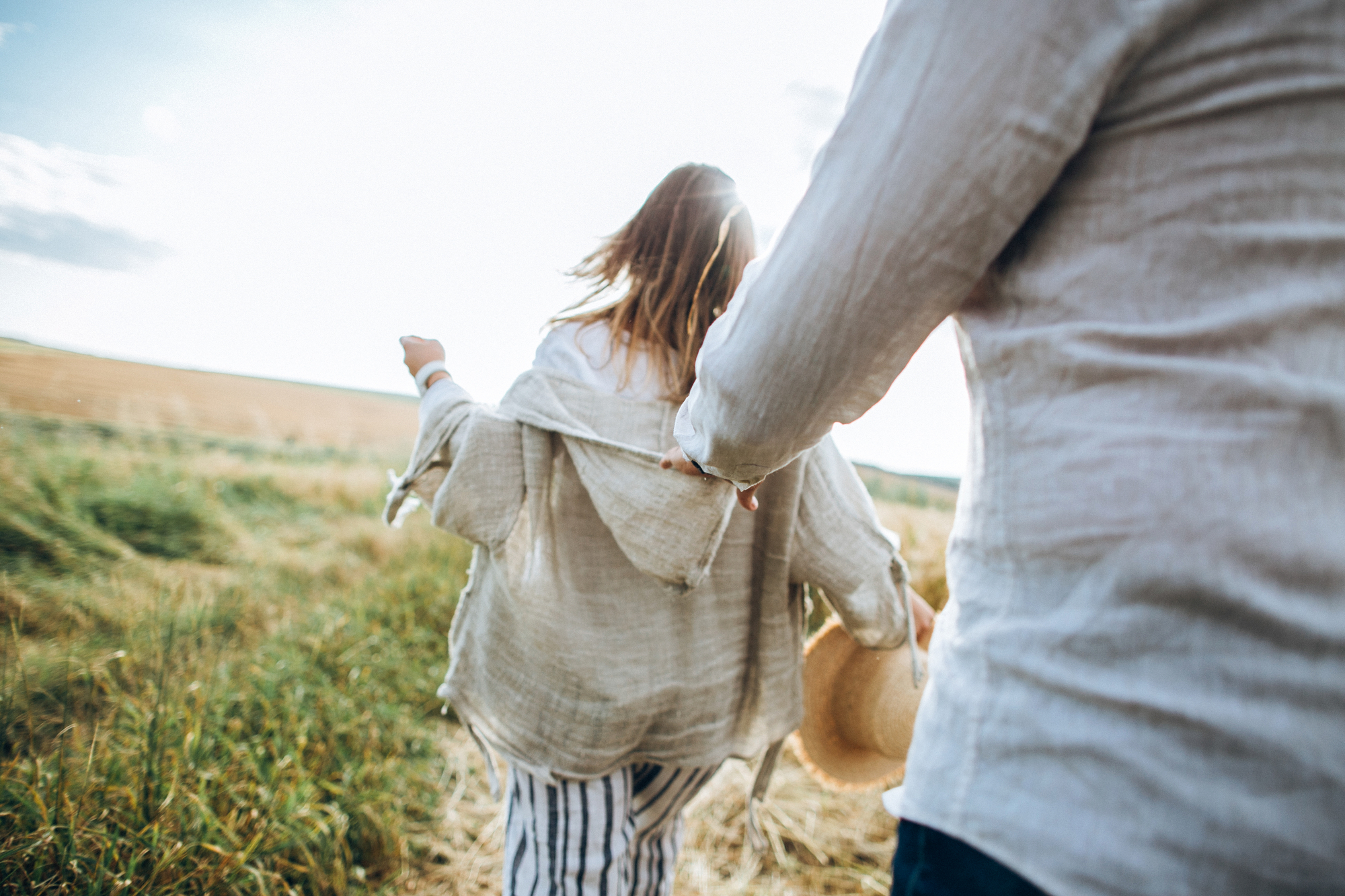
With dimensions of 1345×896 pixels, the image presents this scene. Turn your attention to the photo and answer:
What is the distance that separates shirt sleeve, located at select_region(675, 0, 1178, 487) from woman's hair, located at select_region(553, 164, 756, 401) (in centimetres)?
81

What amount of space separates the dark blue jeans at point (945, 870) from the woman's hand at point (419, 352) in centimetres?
129

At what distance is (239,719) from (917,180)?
311cm

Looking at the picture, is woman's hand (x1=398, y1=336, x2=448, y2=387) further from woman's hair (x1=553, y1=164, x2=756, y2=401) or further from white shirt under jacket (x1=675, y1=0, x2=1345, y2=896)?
white shirt under jacket (x1=675, y1=0, x2=1345, y2=896)

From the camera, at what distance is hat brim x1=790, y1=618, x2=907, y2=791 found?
167 centimetres

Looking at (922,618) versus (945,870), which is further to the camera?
(922,618)

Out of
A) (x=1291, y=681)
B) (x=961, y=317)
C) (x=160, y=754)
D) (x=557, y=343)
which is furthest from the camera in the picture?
(x=160, y=754)

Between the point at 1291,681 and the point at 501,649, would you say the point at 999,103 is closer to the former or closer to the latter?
the point at 1291,681

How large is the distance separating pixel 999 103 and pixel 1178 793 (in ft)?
1.58

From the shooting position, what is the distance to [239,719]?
8.34 ft

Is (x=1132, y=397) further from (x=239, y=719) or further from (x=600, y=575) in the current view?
(x=239, y=719)

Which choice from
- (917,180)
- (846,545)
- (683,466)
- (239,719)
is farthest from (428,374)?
(239,719)

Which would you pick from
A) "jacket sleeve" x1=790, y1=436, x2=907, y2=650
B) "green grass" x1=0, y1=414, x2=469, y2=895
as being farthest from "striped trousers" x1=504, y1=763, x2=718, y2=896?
"green grass" x1=0, y1=414, x2=469, y2=895

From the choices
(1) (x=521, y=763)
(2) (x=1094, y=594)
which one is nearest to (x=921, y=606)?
(1) (x=521, y=763)

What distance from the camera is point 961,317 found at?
56cm
